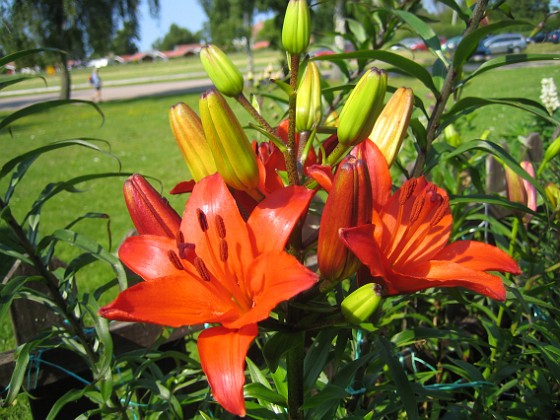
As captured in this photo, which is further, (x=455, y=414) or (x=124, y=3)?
(x=124, y=3)

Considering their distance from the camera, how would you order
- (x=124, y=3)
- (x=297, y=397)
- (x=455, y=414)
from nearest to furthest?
(x=297, y=397) → (x=455, y=414) → (x=124, y=3)

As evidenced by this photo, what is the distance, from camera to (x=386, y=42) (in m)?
1.73

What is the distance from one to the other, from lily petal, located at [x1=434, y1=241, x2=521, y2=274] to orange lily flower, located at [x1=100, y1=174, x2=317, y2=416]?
247mm

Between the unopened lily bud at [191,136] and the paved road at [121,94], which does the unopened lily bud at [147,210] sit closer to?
the unopened lily bud at [191,136]

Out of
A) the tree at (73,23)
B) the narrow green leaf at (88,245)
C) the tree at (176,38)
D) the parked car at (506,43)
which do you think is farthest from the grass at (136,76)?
the tree at (176,38)

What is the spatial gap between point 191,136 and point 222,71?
0.12m

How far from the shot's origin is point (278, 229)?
0.62 m

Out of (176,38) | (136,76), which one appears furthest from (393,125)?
(176,38)

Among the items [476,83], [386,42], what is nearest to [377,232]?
[386,42]

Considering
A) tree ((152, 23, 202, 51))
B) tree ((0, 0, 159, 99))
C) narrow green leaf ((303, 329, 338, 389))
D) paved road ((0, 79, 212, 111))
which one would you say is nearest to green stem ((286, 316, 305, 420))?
narrow green leaf ((303, 329, 338, 389))

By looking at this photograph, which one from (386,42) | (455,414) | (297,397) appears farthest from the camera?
(386,42)

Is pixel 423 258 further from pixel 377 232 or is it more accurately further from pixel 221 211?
pixel 221 211

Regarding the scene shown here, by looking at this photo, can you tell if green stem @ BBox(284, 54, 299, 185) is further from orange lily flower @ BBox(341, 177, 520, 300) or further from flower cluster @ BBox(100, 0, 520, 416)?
orange lily flower @ BBox(341, 177, 520, 300)

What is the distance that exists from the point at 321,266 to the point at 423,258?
0.57 ft
